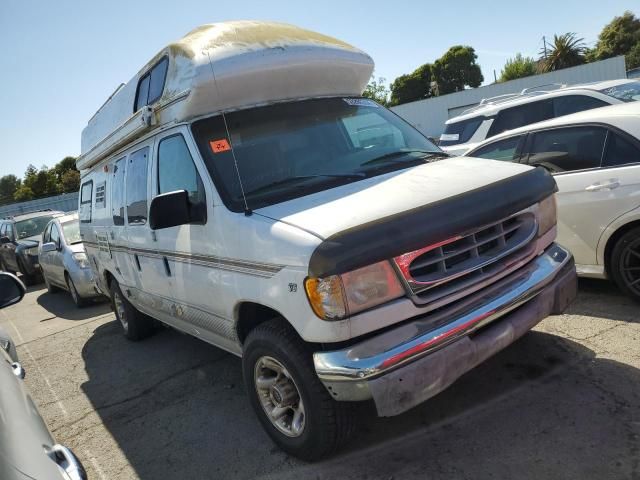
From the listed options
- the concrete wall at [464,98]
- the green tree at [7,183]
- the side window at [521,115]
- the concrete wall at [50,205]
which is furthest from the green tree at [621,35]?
the green tree at [7,183]

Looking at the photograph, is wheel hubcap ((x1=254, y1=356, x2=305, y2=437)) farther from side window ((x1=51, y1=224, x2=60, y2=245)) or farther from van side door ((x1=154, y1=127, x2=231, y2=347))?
side window ((x1=51, y1=224, x2=60, y2=245))

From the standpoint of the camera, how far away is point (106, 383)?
5109 millimetres

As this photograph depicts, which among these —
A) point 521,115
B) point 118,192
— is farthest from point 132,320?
point 521,115

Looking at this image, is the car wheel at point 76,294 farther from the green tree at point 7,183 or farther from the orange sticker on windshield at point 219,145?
the green tree at point 7,183

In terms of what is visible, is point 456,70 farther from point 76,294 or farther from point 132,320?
point 132,320

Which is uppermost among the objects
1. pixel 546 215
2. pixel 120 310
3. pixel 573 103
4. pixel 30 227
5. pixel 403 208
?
pixel 403 208

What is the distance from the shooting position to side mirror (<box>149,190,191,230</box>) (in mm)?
3262

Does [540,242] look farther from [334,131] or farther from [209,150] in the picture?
[209,150]

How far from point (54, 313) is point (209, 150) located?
7.24m

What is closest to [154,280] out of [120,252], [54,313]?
[120,252]

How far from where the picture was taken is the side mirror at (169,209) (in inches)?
128

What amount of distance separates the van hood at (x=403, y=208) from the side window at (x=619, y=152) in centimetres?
148

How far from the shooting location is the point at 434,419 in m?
3.28

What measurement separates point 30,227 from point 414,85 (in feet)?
205
